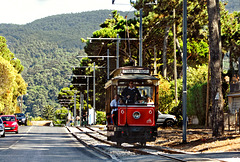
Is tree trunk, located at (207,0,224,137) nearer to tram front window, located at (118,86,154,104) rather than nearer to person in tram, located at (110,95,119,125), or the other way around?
tram front window, located at (118,86,154,104)

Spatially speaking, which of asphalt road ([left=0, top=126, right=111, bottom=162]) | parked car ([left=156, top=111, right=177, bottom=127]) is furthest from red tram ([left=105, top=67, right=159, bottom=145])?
parked car ([left=156, top=111, right=177, bottom=127])

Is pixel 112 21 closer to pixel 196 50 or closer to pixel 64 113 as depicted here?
pixel 196 50

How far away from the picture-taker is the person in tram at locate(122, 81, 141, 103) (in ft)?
78.6

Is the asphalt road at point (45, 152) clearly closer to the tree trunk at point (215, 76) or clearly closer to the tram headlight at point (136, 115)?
the tram headlight at point (136, 115)

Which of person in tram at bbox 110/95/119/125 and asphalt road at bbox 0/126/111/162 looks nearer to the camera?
asphalt road at bbox 0/126/111/162

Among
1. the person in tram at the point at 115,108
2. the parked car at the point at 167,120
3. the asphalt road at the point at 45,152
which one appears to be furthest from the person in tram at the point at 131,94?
the parked car at the point at 167,120

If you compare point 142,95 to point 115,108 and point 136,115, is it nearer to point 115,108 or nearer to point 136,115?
point 136,115

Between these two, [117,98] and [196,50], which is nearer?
[117,98]

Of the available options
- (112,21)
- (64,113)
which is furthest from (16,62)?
(64,113)

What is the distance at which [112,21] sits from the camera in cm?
9481

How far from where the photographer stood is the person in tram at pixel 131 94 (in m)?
24.0

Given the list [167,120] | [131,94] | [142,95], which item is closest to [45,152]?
[131,94]

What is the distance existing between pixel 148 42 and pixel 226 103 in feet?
71.4

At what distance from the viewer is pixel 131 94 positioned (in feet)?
78.8
